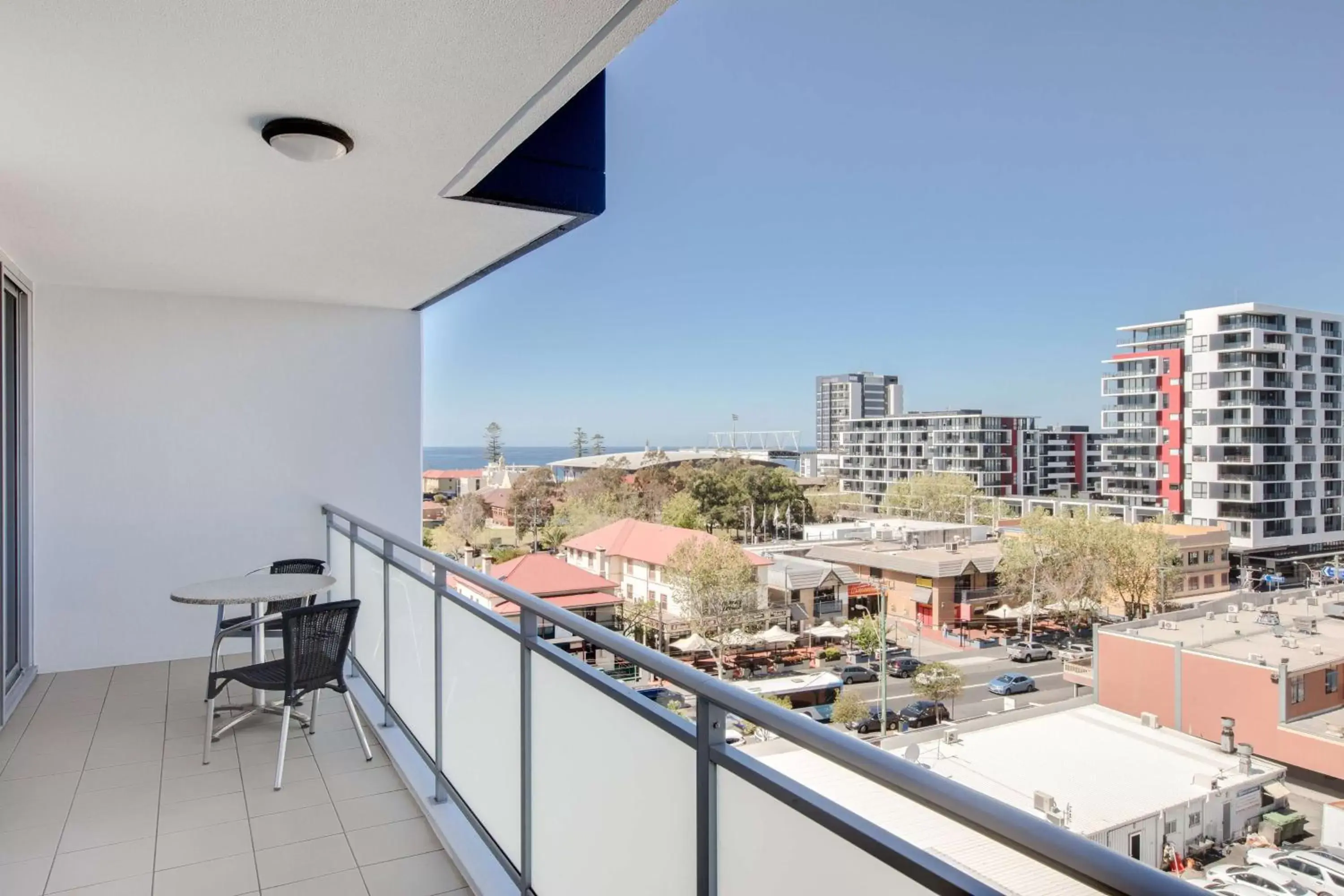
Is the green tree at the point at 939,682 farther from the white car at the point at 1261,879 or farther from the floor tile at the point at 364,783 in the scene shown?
the floor tile at the point at 364,783

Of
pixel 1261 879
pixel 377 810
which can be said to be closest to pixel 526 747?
pixel 377 810

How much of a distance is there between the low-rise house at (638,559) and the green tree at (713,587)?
22 cm

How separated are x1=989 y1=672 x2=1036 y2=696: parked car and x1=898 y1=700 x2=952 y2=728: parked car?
0.91m

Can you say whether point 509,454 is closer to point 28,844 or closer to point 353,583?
point 353,583

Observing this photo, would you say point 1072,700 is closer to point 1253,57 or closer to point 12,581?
point 12,581

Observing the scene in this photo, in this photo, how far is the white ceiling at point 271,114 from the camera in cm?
186

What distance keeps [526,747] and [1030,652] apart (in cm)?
1534

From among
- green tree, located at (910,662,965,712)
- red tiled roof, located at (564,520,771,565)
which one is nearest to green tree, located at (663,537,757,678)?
red tiled roof, located at (564,520,771,565)

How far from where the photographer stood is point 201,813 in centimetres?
289

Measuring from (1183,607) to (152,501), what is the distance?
14454 mm

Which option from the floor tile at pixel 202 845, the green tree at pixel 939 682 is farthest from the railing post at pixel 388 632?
the green tree at pixel 939 682

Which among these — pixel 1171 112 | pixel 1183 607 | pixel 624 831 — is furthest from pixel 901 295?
pixel 624 831

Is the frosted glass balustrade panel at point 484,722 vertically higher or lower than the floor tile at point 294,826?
higher

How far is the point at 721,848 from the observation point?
1.19 m
